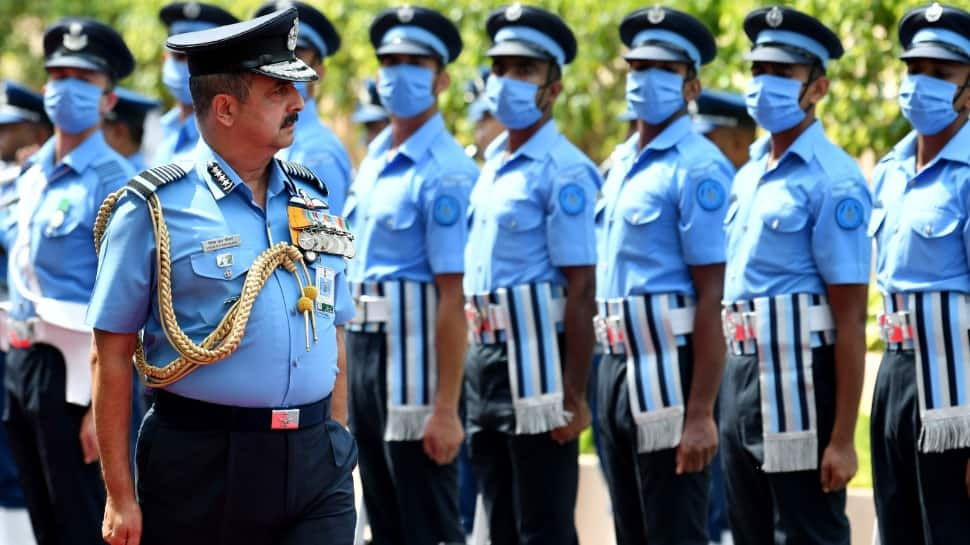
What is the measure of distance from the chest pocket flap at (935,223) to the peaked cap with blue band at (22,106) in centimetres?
634

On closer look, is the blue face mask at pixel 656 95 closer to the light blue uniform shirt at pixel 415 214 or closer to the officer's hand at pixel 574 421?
the light blue uniform shirt at pixel 415 214

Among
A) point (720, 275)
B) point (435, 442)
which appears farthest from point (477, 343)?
point (720, 275)

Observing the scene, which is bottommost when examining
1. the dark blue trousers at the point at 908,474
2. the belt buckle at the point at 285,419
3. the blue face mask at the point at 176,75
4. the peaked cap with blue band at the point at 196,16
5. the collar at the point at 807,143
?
the dark blue trousers at the point at 908,474

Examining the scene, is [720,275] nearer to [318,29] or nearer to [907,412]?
[907,412]

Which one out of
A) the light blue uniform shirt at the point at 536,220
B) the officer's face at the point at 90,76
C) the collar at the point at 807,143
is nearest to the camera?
the collar at the point at 807,143

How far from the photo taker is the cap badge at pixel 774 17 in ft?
21.8

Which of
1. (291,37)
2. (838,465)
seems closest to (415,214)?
(838,465)

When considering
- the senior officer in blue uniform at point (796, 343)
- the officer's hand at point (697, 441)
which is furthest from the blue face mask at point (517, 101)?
the officer's hand at point (697, 441)

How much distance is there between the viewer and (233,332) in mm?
4613

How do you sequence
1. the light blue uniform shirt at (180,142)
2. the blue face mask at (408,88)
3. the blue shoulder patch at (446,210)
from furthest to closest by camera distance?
the light blue uniform shirt at (180,142) → the blue face mask at (408,88) → the blue shoulder patch at (446,210)

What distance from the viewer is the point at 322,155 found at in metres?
7.56

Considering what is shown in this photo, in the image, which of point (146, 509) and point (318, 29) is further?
point (318, 29)

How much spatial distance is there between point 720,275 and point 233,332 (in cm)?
267

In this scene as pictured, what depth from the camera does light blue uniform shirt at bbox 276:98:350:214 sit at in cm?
750
